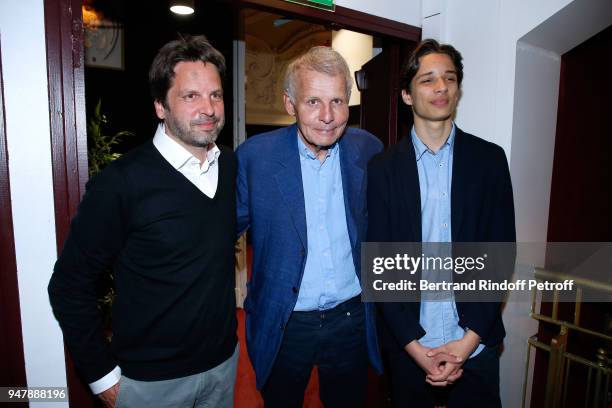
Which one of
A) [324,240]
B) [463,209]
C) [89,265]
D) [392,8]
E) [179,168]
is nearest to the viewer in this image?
[89,265]

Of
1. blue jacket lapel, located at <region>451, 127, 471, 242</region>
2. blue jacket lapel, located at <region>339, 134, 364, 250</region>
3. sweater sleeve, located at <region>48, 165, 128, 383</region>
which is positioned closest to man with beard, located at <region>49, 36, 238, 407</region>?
sweater sleeve, located at <region>48, 165, 128, 383</region>

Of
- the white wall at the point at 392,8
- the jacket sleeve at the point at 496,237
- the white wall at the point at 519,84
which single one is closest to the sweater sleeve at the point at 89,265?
the jacket sleeve at the point at 496,237

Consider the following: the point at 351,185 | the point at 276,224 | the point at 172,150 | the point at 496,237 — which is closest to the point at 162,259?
the point at 172,150

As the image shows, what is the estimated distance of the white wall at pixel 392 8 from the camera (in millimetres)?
2258

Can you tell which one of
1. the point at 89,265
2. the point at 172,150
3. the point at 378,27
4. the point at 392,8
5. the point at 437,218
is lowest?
the point at 89,265

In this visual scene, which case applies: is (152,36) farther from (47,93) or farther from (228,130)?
(47,93)

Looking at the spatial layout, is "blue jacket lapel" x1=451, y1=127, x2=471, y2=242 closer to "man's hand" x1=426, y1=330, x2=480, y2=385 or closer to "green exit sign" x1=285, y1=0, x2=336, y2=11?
"man's hand" x1=426, y1=330, x2=480, y2=385

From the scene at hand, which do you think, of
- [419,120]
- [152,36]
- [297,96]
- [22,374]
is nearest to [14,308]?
[22,374]

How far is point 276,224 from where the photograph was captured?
5.58 ft

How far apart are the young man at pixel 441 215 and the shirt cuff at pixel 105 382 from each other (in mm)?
1064

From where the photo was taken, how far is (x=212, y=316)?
58.8 inches

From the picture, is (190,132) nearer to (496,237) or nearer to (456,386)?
(496,237)

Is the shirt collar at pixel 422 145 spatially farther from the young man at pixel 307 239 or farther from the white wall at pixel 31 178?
the white wall at pixel 31 178

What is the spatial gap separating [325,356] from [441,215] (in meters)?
0.81
